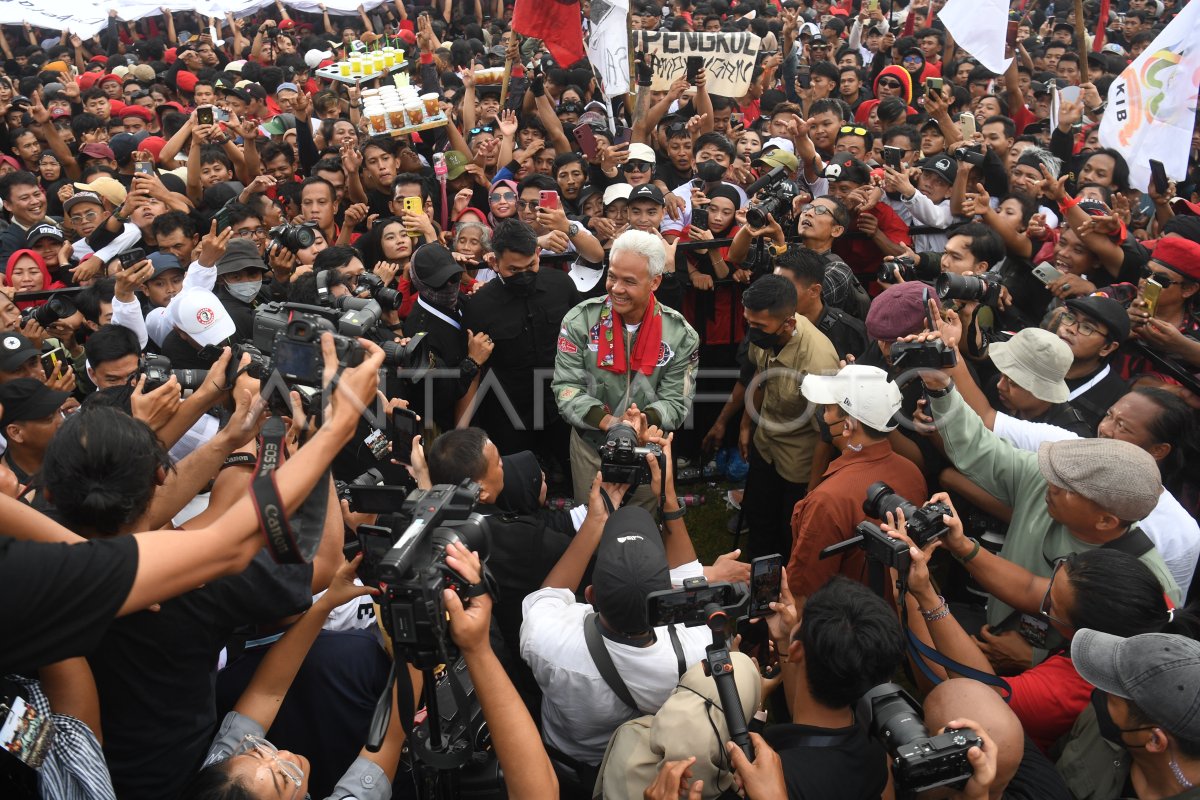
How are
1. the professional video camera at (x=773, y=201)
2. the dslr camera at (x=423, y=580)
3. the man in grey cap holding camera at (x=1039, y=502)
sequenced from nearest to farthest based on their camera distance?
the dslr camera at (x=423, y=580), the man in grey cap holding camera at (x=1039, y=502), the professional video camera at (x=773, y=201)

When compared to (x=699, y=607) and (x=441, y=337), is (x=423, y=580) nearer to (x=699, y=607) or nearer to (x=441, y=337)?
(x=699, y=607)

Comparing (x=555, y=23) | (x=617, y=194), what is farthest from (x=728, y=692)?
(x=555, y=23)

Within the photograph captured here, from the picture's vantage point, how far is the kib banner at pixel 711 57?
7867 millimetres

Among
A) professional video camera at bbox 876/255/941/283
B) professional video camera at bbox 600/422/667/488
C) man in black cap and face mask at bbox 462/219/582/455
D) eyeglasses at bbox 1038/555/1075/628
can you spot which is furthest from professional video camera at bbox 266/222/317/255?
eyeglasses at bbox 1038/555/1075/628

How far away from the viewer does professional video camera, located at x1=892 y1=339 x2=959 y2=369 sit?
344cm

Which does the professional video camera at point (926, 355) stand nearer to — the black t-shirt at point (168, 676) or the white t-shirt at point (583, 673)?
the white t-shirt at point (583, 673)

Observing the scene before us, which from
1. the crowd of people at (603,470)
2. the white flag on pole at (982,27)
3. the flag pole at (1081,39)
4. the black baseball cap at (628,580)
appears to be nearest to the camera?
the crowd of people at (603,470)

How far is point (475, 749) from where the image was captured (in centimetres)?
250

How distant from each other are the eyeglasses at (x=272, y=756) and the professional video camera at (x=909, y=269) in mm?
3783

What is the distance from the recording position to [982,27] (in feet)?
24.3

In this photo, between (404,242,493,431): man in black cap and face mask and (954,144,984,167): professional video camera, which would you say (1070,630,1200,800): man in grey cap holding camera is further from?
(954,144,984,167): professional video camera

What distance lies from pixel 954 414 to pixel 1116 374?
1358mm

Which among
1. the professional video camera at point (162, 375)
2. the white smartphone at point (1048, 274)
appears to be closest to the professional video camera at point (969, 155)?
the white smartphone at point (1048, 274)

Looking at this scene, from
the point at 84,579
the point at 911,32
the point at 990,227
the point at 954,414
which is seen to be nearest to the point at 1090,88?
the point at 990,227
